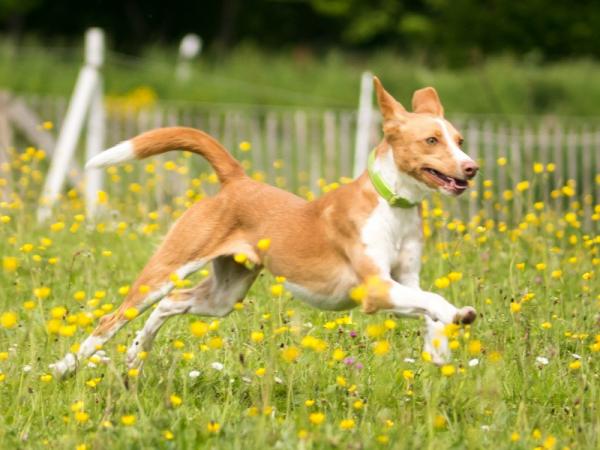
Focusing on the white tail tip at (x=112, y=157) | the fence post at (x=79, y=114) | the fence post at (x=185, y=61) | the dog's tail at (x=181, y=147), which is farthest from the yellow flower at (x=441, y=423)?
the fence post at (x=185, y=61)

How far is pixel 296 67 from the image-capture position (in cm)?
2084

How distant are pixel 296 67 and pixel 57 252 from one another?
44.1 ft

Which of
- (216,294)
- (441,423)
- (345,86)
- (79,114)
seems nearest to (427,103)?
(216,294)

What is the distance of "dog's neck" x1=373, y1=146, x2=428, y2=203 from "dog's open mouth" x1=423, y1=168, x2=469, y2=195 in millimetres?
82

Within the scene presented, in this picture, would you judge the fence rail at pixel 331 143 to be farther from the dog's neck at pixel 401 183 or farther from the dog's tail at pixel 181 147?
the dog's neck at pixel 401 183

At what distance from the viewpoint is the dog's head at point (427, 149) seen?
16.2 ft

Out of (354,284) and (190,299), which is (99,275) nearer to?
(190,299)

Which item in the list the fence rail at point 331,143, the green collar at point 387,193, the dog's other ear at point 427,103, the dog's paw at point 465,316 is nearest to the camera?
the dog's paw at point 465,316

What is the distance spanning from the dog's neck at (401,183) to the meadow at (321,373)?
0.39m

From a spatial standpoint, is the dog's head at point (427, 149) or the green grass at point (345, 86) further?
the green grass at point (345, 86)

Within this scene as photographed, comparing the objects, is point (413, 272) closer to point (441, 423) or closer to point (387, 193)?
point (387, 193)

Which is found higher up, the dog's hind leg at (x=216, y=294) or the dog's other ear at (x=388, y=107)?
the dog's other ear at (x=388, y=107)

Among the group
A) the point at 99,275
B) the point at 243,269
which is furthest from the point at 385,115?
the point at 99,275

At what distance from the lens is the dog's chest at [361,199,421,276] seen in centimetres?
508
